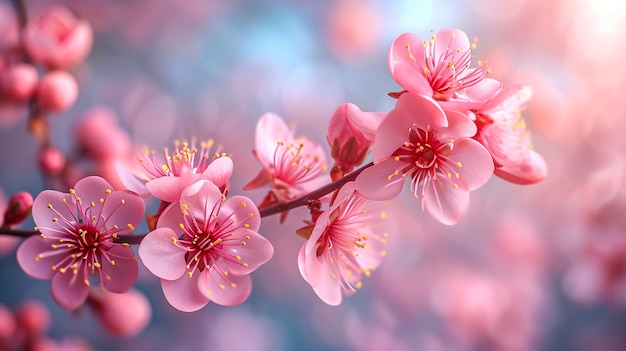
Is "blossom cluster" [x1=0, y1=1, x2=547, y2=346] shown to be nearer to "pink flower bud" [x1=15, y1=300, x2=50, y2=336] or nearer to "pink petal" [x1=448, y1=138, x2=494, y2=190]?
"pink petal" [x1=448, y1=138, x2=494, y2=190]

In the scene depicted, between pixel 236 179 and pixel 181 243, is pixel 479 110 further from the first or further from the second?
pixel 236 179

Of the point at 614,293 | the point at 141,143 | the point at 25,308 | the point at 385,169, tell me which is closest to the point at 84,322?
the point at 25,308

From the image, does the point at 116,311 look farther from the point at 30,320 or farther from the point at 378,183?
the point at 378,183

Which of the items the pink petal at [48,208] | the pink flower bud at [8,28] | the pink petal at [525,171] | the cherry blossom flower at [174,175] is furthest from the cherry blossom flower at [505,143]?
the pink flower bud at [8,28]

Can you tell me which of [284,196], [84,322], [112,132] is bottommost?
[84,322]

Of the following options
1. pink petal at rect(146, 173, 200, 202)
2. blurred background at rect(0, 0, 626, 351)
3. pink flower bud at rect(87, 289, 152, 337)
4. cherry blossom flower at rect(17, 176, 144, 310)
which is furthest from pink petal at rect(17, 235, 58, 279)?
blurred background at rect(0, 0, 626, 351)

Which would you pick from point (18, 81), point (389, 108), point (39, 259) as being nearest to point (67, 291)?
point (39, 259)

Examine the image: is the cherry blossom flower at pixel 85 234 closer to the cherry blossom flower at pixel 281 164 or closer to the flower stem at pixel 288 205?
the flower stem at pixel 288 205
